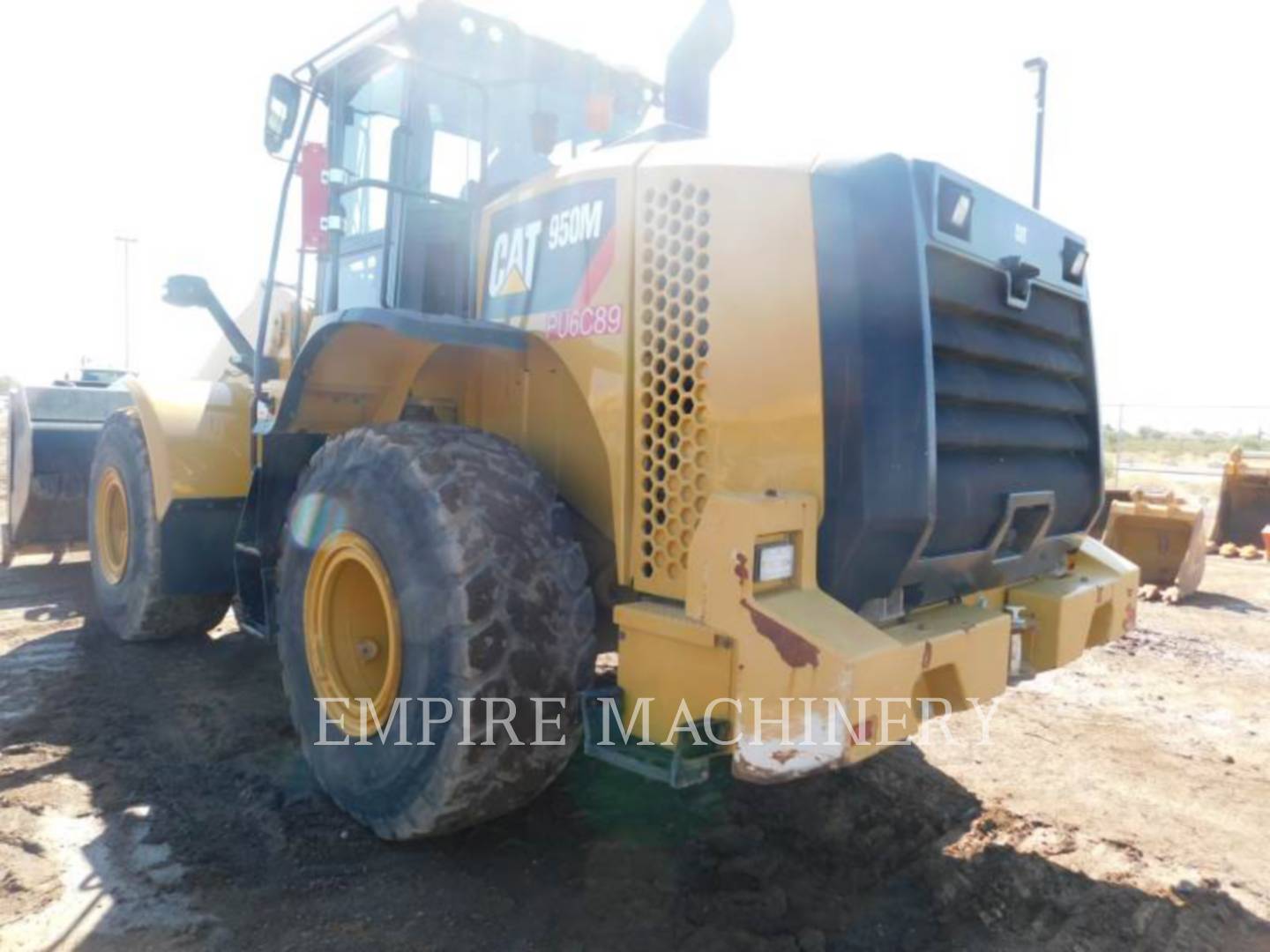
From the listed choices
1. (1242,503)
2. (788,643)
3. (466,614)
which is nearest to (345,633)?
(466,614)

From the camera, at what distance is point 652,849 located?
328cm

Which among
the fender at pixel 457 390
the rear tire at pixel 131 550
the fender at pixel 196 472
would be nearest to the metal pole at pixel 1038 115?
the fender at pixel 457 390

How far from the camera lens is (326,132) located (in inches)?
184

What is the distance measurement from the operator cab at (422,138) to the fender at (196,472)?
3.59 feet

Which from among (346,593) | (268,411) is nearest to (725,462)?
(346,593)

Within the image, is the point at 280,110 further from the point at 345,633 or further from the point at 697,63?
the point at 345,633

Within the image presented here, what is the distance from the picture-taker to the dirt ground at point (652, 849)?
9.29 ft

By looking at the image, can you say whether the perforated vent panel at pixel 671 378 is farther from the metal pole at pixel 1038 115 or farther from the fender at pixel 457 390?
the metal pole at pixel 1038 115

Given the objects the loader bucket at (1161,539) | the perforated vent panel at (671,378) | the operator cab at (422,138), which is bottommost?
the loader bucket at (1161,539)

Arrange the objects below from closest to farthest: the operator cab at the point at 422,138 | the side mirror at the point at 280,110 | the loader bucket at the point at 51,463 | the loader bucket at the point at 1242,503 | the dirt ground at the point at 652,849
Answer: the dirt ground at the point at 652,849
the operator cab at the point at 422,138
the side mirror at the point at 280,110
the loader bucket at the point at 51,463
the loader bucket at the point at 1242,503

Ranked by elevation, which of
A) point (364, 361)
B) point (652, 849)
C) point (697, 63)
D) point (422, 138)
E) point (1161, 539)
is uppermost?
point (697, 63)

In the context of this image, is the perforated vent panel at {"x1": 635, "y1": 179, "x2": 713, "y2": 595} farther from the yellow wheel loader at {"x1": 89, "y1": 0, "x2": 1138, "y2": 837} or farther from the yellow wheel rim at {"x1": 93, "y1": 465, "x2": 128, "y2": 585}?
the yellow wheel rim at {"x1": 93, "y1": 465, "x2": 128, "y2": 585}

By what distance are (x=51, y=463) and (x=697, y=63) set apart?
19.7ft

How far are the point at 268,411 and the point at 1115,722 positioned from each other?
4517 millimetres
